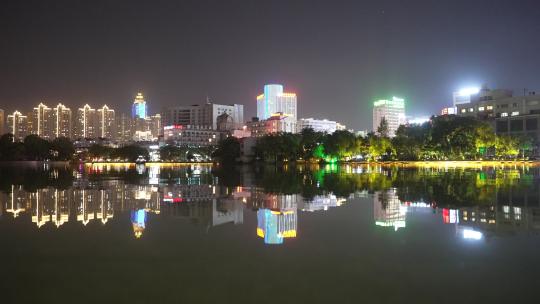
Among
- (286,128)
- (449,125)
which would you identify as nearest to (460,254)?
(449,125)

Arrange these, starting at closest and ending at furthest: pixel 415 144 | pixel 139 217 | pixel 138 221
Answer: pixel 138 221 → pixel 139 217 → pixel 415 144

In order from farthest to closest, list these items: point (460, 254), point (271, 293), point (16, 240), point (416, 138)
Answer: point (416, 138) → point (16, 240) → point (460, 254) → point (271, 293)

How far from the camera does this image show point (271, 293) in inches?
227

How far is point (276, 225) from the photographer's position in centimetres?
1122

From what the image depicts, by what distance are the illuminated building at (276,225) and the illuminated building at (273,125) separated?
167m

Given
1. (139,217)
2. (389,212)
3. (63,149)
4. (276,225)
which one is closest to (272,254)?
(276,225)

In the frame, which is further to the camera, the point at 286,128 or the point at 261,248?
the point at 286,128

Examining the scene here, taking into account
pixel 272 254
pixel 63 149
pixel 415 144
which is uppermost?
pixel 63 149

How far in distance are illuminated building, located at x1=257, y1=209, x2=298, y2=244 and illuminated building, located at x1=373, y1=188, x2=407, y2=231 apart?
2339 mm

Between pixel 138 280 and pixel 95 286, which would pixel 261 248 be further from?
pixel 95 286

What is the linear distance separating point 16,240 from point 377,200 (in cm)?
1205

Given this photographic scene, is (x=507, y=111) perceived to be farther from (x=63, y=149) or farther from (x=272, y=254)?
(x=272, y=254)

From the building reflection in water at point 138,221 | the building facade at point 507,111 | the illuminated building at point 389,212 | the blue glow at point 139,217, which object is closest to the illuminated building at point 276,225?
the illuminated building at point 389,212

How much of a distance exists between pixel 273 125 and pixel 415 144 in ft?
344
